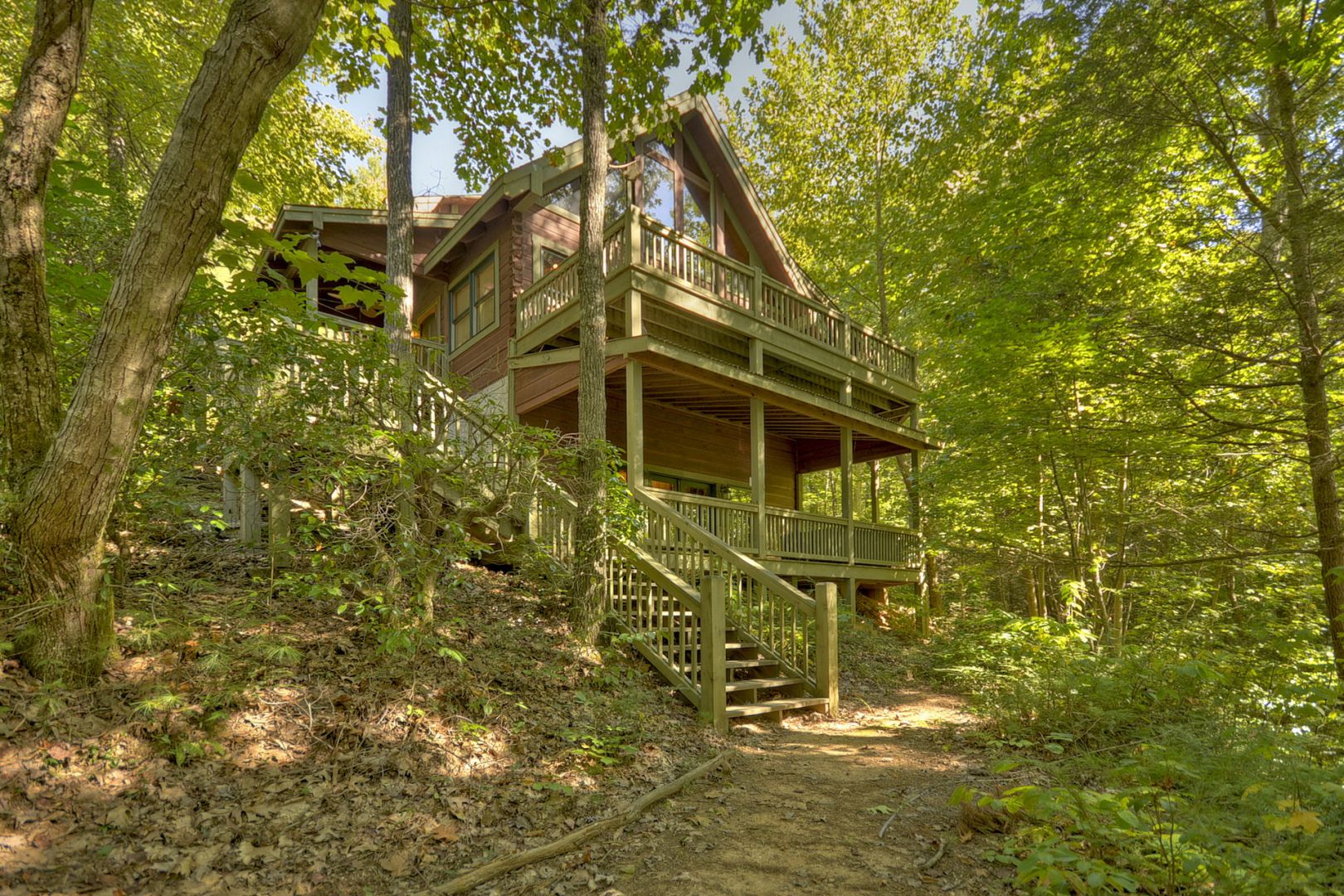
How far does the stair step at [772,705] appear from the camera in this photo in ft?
21.1

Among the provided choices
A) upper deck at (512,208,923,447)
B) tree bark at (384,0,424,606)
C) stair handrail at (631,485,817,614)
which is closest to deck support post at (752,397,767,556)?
upper deck at (512,208,923,447)

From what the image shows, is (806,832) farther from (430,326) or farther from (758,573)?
(430,326)

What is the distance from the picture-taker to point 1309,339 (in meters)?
6.18

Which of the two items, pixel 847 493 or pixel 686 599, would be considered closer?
pixel 686 599

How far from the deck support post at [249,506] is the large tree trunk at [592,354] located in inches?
120

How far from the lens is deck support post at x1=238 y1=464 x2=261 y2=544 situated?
583cm

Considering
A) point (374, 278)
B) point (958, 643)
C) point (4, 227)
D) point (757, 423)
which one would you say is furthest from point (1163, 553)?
point (4, 227)

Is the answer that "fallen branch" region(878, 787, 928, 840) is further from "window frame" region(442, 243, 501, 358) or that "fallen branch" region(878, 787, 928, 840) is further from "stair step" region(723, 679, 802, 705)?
"window frame" region(442, 243, 501, 358)

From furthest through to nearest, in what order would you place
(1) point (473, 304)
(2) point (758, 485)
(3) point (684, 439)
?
(1) point (473, 304) < (3) point (684, 439) < (2) point (758, 485)

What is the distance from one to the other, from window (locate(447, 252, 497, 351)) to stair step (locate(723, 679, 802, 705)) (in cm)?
938

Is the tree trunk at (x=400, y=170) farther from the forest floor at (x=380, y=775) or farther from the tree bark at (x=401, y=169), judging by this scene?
the forest floor at (x=380, y=775)

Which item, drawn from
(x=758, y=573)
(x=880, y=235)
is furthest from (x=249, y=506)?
(x=880, y=235)

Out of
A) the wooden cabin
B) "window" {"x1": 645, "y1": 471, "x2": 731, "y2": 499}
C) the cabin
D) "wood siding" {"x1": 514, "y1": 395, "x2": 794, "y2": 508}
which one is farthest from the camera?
"window" {"x1": 645, "y1": 471, "x2": 731, "y2": 499}

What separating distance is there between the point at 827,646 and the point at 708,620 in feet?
5.95
